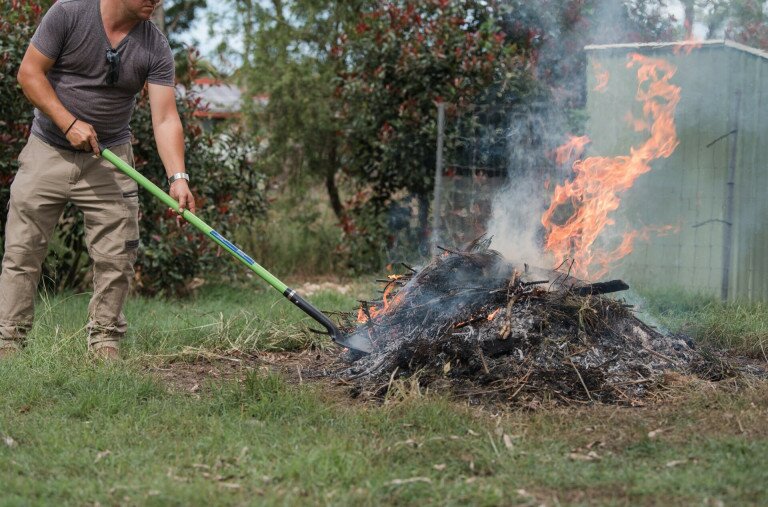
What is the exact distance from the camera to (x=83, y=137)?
4.90m

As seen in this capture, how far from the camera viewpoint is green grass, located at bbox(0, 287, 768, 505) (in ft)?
10.5

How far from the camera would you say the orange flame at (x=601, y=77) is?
8383 millimetres

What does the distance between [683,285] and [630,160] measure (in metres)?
1.48

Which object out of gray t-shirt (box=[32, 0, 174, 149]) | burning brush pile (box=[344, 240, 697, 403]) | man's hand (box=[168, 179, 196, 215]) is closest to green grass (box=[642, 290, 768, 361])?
burning brush pile (box=[344, 240, 697, 403])

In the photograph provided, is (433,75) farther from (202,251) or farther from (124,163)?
(124,163)

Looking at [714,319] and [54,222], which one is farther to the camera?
[714,319]

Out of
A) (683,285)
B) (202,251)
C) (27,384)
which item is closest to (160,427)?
→ (27,384)

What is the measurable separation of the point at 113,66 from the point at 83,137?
0.47m

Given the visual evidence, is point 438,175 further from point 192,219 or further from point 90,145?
point 90,145

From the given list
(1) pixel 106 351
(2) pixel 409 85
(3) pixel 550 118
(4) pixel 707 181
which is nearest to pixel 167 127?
(1) pixel 106 351

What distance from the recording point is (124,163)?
5.07 m

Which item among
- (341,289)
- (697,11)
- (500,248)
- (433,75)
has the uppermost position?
(697,11)

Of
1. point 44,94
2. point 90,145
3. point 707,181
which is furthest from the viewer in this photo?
point 707,181

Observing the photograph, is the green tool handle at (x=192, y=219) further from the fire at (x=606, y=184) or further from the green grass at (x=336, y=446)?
the fire at (x=606, y=184)
